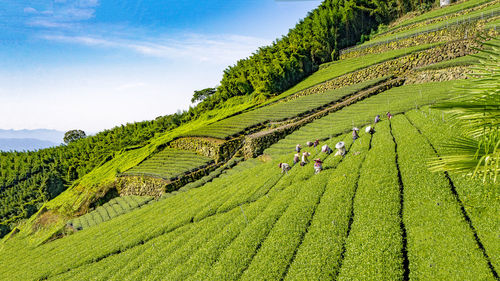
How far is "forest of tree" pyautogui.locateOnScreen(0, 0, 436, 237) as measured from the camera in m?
72.8

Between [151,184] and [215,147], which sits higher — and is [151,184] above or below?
A: below

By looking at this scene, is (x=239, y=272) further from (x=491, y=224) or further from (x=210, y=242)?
(x=491, y=224)

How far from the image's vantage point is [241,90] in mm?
86562

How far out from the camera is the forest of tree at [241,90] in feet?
239

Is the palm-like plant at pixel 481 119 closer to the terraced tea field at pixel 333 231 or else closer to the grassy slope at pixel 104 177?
the terraced tea field at pixel 333 231

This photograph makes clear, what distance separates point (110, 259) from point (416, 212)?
22.5 meters

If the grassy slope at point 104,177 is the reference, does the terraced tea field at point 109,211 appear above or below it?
below

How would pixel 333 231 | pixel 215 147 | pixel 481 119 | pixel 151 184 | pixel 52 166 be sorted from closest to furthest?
pixel 481 119
pixel 333 231
pixel 151 184
pixel 215 147
pixel 52 166

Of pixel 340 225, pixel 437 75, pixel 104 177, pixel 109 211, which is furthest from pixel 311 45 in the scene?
pixel 340 225

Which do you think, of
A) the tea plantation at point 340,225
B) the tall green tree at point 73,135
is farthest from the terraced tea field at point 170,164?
the tall green tree at point 73,135

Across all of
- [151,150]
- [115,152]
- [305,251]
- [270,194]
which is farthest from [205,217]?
[115,152]

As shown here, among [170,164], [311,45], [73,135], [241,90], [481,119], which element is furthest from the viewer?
[73,135]

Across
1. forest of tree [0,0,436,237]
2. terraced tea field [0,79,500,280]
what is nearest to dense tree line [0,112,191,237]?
forest of tree [0,0,436,237]

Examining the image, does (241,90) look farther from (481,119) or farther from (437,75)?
(481,119)
